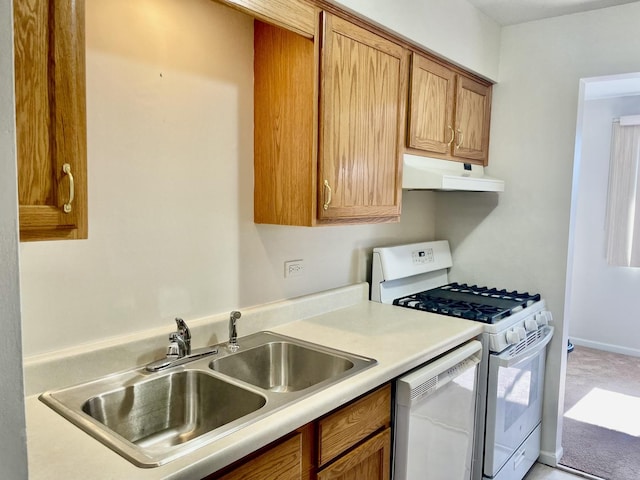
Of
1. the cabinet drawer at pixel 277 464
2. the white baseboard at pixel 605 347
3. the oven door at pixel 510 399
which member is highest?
the cabinet drawer at pixel 277 464

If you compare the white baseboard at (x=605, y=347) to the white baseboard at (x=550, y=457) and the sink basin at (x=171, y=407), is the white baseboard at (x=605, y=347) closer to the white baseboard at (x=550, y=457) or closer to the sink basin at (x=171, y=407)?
the white baseboard at (x=550, y=457)

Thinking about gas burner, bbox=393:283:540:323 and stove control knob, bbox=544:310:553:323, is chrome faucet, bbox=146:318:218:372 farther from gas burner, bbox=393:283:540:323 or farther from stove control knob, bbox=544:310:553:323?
stove control knob, bbox=544:310:553:323

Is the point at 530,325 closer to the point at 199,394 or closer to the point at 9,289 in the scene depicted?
the point at 199,394

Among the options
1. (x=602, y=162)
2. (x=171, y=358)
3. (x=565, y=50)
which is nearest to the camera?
(x=171, y=358)

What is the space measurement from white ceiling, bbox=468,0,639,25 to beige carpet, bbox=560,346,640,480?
2.50 metres

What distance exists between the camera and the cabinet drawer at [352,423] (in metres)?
1.40

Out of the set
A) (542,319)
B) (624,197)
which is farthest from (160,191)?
(624,197)

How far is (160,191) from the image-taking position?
1618mm

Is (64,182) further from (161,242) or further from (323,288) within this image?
(323,288)

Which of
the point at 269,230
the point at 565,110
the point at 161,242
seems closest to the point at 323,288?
the point at 269,230

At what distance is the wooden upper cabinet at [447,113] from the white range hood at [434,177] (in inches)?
2.0

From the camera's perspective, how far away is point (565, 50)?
8.66ft

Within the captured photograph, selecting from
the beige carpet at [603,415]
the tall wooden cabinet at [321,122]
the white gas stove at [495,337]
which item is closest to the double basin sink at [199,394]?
the tall wooden cabinet at [321,122]

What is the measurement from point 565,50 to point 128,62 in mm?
2308
